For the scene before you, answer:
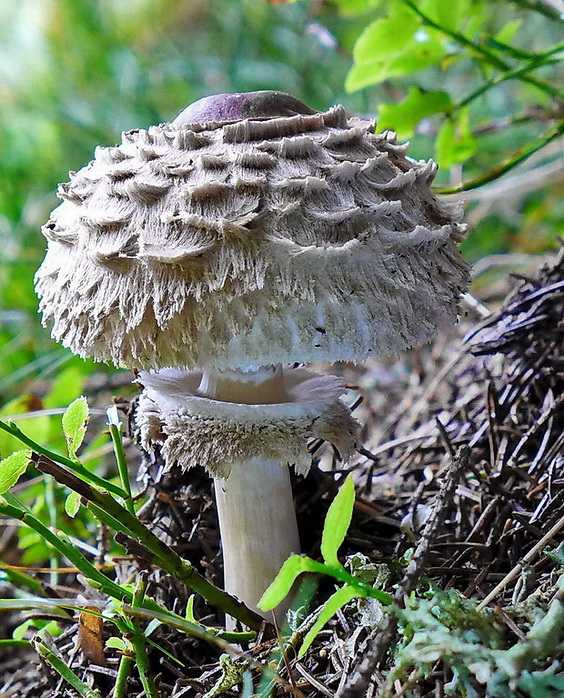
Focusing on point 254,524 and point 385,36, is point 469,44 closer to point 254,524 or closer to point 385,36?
point 385,36

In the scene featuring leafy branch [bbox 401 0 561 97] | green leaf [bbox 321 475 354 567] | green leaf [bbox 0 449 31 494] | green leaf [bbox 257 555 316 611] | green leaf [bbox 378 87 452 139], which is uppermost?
leafy branch [bbox 401 0 561 97]

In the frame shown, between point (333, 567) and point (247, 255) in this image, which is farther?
point (247, 255)

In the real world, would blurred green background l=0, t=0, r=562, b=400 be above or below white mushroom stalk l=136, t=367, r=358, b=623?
above

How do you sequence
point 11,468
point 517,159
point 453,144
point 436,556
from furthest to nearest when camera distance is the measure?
1. point 453,144
2. point 517,159
3. point 436,556
4. point 11,468

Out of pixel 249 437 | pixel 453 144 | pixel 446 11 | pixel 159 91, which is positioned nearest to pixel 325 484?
pixel 249 437

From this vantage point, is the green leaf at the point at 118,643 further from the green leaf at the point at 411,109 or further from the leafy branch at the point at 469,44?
the leafy branch at the point at 469,44

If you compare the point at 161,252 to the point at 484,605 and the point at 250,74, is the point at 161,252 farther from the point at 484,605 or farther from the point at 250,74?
the point at 250,74

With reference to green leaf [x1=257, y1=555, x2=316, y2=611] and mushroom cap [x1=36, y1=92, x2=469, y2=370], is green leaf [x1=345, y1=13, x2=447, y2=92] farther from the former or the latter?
green leaf [x1=257, y1=555, x2=316, y2=611]

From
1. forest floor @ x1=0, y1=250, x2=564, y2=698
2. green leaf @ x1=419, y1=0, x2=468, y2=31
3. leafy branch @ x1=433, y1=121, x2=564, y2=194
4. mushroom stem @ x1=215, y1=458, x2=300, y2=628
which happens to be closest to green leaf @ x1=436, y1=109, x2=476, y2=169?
leafy branch @ x1=433, y1=121, x2=564, y2=194

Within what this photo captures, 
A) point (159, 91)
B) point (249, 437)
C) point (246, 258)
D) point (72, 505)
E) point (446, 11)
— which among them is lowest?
point (72, 505)
